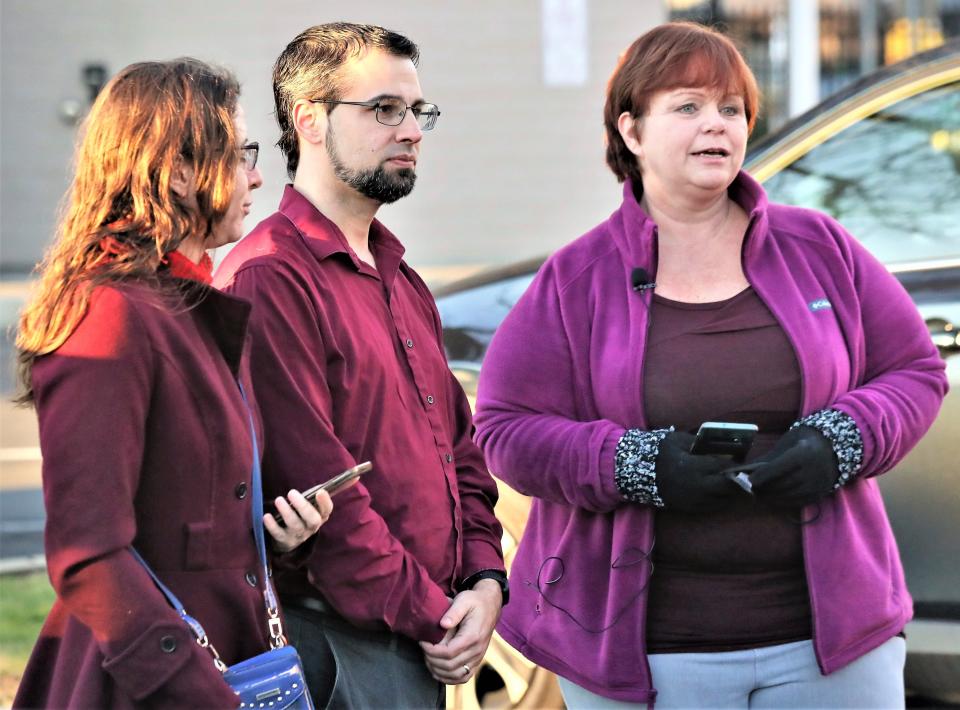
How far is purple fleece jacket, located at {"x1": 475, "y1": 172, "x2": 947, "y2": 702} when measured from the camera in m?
2.85

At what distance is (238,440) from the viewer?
229 cm

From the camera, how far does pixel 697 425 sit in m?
2.88

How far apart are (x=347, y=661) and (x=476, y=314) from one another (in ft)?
6.38

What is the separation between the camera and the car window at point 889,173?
4289 mm

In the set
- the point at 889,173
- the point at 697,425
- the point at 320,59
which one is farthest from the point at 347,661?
the point at 889,173

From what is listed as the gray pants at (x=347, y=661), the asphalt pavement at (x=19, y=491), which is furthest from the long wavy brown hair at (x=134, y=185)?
the asphalt pavement at (x=19, y=491)

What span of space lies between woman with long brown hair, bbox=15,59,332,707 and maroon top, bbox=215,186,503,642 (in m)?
0.11

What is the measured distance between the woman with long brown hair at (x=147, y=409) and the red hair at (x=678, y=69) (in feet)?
3.14

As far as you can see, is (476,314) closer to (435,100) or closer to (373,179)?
(373,179)

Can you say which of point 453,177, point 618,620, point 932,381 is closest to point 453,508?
point 618,620

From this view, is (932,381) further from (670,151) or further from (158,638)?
(158,638)

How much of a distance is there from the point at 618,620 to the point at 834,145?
2.12 metres

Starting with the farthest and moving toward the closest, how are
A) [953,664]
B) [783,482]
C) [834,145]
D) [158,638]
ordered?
[834,145], [953,664], [783,482], [158,638]

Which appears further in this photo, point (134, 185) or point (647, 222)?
point (647, 222)
